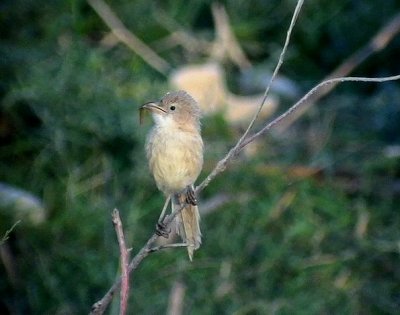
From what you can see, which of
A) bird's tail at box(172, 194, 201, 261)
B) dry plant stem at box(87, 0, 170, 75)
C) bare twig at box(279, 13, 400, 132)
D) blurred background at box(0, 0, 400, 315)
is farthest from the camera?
bare twig at box(279, 13, 400, 132)

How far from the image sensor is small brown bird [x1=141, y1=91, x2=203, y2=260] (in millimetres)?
3723

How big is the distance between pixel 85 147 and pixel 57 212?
435mm

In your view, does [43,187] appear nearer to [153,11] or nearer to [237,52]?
[153,11]

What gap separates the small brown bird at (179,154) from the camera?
12.2ft

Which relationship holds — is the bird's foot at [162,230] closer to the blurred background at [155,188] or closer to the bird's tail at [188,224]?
the bird's tail at [188,224]

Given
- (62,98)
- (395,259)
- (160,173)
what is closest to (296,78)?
(395,259)

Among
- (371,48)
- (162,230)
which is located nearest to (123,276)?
(162,230)

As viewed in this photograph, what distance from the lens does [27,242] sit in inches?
253

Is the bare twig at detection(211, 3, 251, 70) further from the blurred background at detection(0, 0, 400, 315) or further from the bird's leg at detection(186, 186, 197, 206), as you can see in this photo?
the bird's leg at detection(186, 186, 197, 206)

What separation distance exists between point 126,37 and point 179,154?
4196 mm

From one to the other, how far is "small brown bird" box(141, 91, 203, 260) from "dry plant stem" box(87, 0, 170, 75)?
154 inches

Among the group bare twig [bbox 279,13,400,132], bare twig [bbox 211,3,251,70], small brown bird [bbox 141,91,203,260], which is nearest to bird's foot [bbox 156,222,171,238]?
small brown bird [bbox 141,91,203,260]

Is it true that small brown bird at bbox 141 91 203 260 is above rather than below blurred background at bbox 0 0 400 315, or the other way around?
above

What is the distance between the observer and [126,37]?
310 inches
